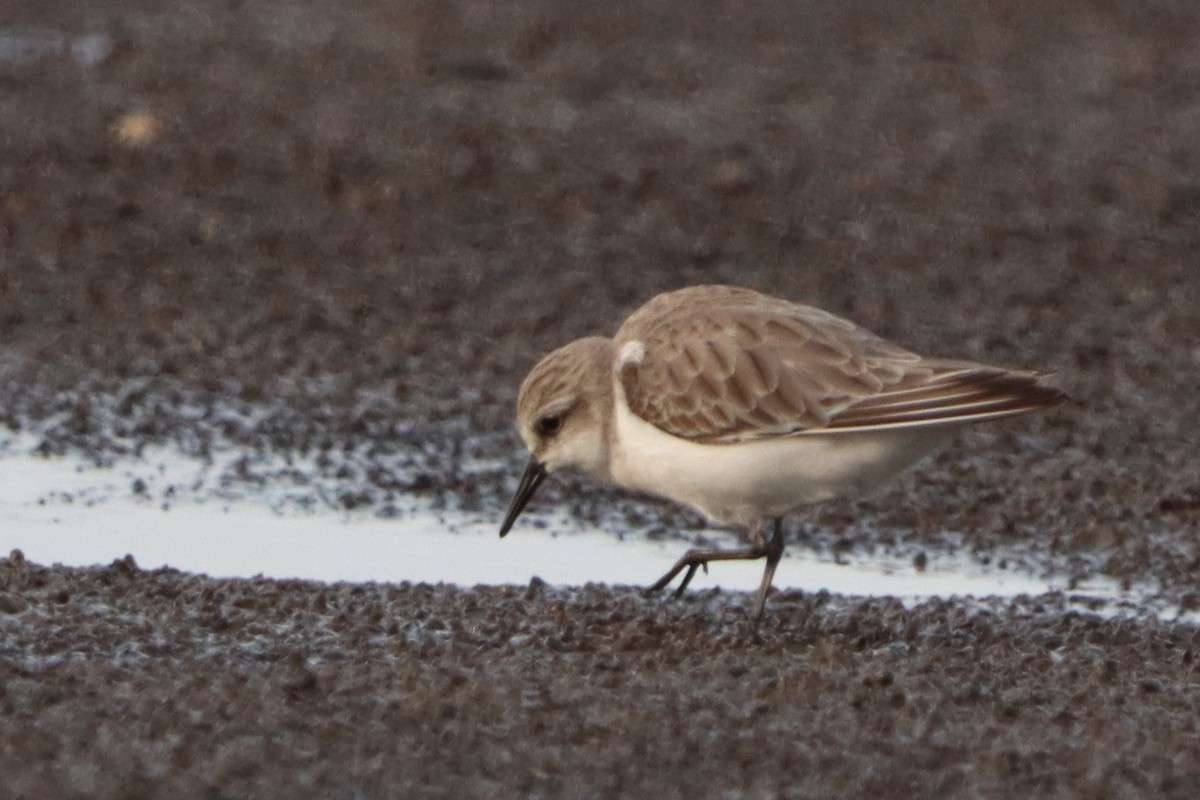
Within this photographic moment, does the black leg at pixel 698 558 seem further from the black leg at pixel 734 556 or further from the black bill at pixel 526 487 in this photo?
the black bill at pixel 526 487

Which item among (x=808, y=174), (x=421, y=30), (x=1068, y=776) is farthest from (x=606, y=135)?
(x=1068, y=776)

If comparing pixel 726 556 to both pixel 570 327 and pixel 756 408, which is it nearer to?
pixel 756 408

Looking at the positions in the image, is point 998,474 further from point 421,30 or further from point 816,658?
point 421,30

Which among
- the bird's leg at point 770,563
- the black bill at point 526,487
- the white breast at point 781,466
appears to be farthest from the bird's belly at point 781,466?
the black bill at point 526,487

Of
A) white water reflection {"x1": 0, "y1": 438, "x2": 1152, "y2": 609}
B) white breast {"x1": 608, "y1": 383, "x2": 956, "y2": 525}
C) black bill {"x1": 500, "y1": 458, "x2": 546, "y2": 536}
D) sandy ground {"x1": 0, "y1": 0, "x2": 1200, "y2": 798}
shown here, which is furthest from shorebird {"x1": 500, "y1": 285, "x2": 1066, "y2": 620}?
white water reflection {"x1": 0, "y1": 438, "x2": 1152, "y2": 609}

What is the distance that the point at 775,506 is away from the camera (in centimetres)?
640

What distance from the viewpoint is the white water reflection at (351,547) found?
22.7ft

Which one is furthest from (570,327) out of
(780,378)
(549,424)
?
(780,378)

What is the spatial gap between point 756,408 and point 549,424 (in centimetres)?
69

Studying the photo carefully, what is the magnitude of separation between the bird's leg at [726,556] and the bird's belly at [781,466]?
0.30 feet

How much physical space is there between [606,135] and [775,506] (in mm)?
5798

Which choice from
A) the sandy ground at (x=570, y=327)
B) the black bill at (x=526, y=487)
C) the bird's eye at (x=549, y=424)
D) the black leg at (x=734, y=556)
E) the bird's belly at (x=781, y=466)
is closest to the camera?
the sandy ground at (x=570, y=327)

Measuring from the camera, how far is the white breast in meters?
6.30

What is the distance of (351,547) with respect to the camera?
282 inches
